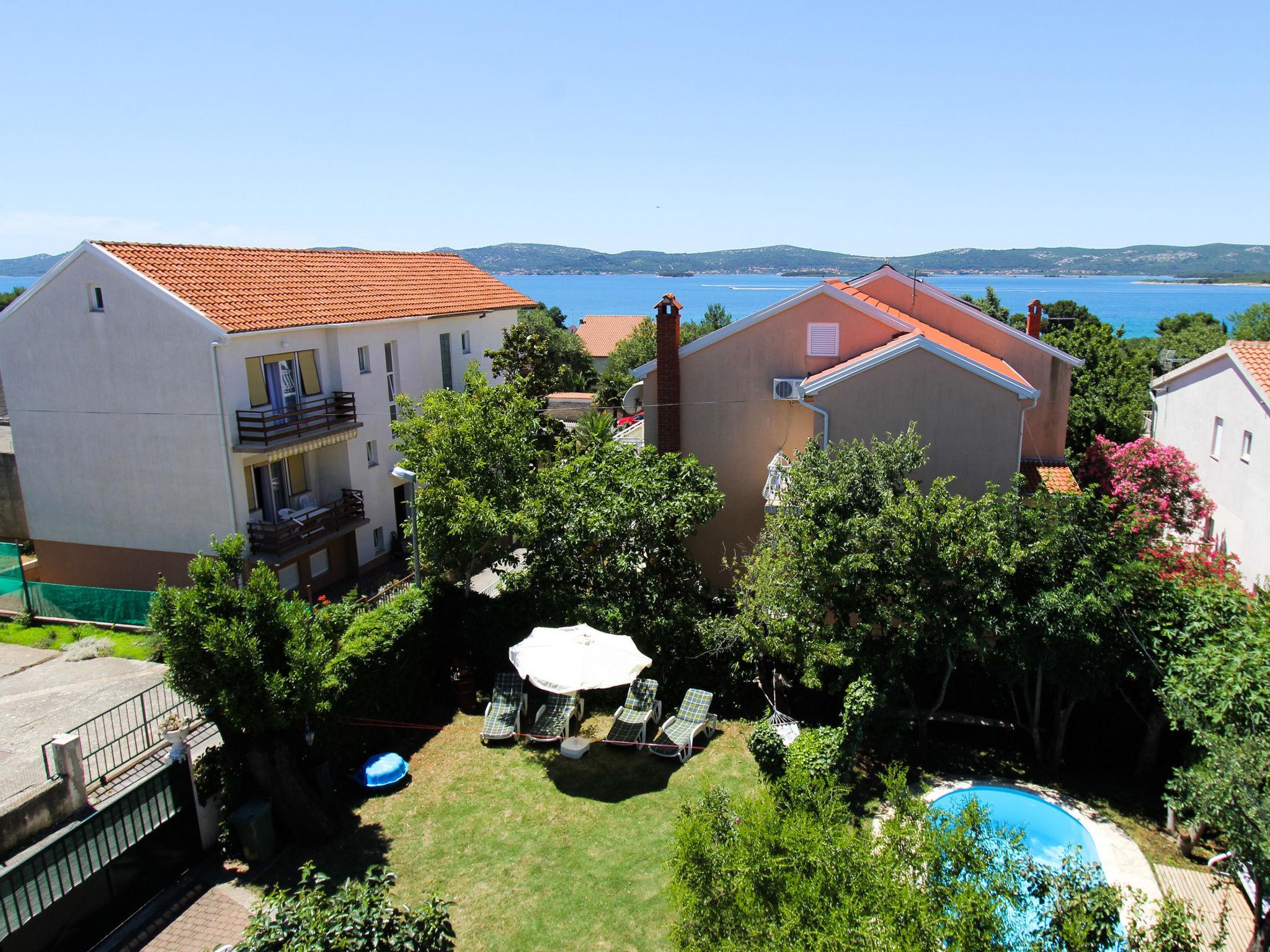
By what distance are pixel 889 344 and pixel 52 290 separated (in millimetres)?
21865

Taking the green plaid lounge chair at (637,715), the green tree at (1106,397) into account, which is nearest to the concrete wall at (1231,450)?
the green tree at (1106,397)

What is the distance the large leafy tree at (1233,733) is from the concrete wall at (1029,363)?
9759 millimetres

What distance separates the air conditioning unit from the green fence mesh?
55.2 feet

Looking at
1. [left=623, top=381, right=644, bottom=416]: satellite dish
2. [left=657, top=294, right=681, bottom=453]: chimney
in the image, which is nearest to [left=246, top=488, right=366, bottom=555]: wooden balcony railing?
[left=623, top=381, right=644, bottom=416]: satellite dish

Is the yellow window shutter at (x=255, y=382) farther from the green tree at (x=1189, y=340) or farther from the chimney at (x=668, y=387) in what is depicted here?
the green tree at (x=1189, y=340)

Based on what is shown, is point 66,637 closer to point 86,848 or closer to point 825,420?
point 86,848

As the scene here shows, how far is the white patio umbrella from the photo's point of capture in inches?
630

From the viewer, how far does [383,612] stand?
17.8 meters

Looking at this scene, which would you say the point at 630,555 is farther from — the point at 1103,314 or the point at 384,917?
the point at 1103,314

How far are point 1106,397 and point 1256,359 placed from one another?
36.4 ft

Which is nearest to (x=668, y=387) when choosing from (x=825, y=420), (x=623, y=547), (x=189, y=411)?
(x=825, y=420)

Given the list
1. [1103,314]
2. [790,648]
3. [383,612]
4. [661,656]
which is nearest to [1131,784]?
→ [790,648]

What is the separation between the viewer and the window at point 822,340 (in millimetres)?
22094

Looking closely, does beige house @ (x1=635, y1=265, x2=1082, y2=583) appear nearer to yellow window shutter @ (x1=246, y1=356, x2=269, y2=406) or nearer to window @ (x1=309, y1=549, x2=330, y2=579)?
window @ (x1=309, y1=549, x2=330, y2=579)
